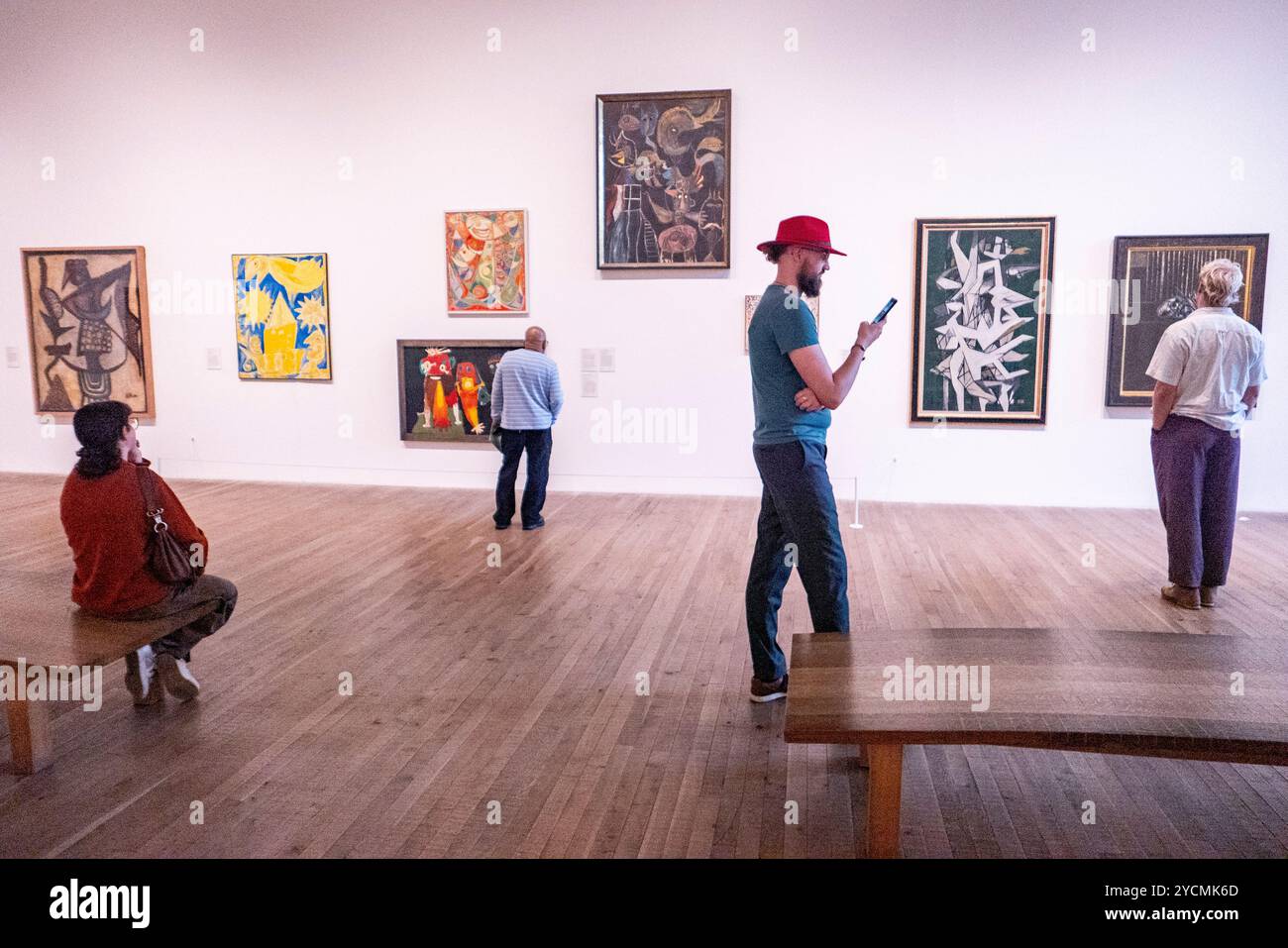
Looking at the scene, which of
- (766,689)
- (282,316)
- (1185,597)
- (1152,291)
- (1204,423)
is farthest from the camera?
(282,316)

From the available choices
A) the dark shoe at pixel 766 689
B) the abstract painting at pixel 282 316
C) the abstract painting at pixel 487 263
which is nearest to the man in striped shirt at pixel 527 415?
the abstract painting at pixel 487 263

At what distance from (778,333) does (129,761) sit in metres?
3.01

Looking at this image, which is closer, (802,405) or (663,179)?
(802,405)

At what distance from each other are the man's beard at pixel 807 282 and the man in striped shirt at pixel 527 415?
4380 mm

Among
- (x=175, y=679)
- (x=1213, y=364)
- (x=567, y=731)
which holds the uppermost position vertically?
(x=1213, y=364)

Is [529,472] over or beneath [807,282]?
beneath

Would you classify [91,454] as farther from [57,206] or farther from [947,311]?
[57,206]

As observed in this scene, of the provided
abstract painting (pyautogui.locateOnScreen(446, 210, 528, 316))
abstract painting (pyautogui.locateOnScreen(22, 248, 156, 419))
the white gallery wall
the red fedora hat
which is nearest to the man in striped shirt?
the white gallery wall

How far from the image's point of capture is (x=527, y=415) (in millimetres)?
8078

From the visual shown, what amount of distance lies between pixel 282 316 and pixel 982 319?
7143mm

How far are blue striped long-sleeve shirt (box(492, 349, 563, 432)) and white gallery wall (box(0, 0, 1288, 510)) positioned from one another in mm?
1761

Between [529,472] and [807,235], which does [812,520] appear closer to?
[807,235]

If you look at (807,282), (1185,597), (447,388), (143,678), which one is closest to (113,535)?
(143,678)
